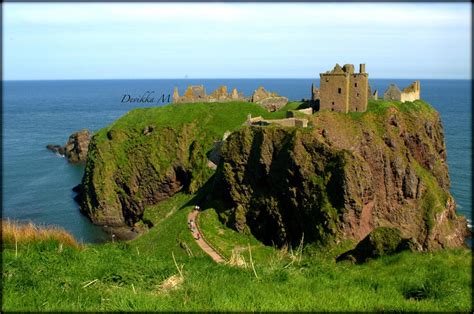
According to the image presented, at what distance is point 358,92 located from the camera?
5469 centimetres

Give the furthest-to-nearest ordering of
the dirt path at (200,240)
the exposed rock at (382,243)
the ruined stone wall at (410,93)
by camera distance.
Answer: the ruined stone wall at (410,93) < the dirt path at (200,240) < the exposed rock at (382,243)

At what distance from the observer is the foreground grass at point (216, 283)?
428 inches

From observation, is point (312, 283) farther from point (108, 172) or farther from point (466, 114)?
point (466, 114)

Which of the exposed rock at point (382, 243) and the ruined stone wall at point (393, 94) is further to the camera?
the ruined stone wall at point (393, 94)

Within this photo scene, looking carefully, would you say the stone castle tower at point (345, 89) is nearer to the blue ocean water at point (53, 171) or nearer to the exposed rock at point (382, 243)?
the exposed rock at point (382, 243)

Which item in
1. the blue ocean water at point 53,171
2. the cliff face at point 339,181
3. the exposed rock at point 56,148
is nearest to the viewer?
the cliff face at point 339,181

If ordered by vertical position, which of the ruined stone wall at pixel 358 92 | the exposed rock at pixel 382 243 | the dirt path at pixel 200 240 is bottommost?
the dirt path at pixel 200 240

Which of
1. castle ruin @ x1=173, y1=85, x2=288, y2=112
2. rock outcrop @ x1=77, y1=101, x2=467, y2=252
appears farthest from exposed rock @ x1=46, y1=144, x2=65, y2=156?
castle ruin @ x1=173, y1=85, x2=288, y2=112

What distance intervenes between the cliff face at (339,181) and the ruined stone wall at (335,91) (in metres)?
2.66

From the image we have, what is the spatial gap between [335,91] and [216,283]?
149 feet

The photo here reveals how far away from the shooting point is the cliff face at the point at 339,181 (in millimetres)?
44156

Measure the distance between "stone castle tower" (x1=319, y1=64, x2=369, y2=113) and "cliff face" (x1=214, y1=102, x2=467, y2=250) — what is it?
2.10 meters

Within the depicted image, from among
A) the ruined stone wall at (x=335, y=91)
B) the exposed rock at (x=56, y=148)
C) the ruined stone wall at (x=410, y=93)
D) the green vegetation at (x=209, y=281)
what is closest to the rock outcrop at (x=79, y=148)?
the exposed rock at (x=56, y=148)

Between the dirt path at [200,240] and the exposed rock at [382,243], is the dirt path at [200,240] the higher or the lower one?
the lower one
